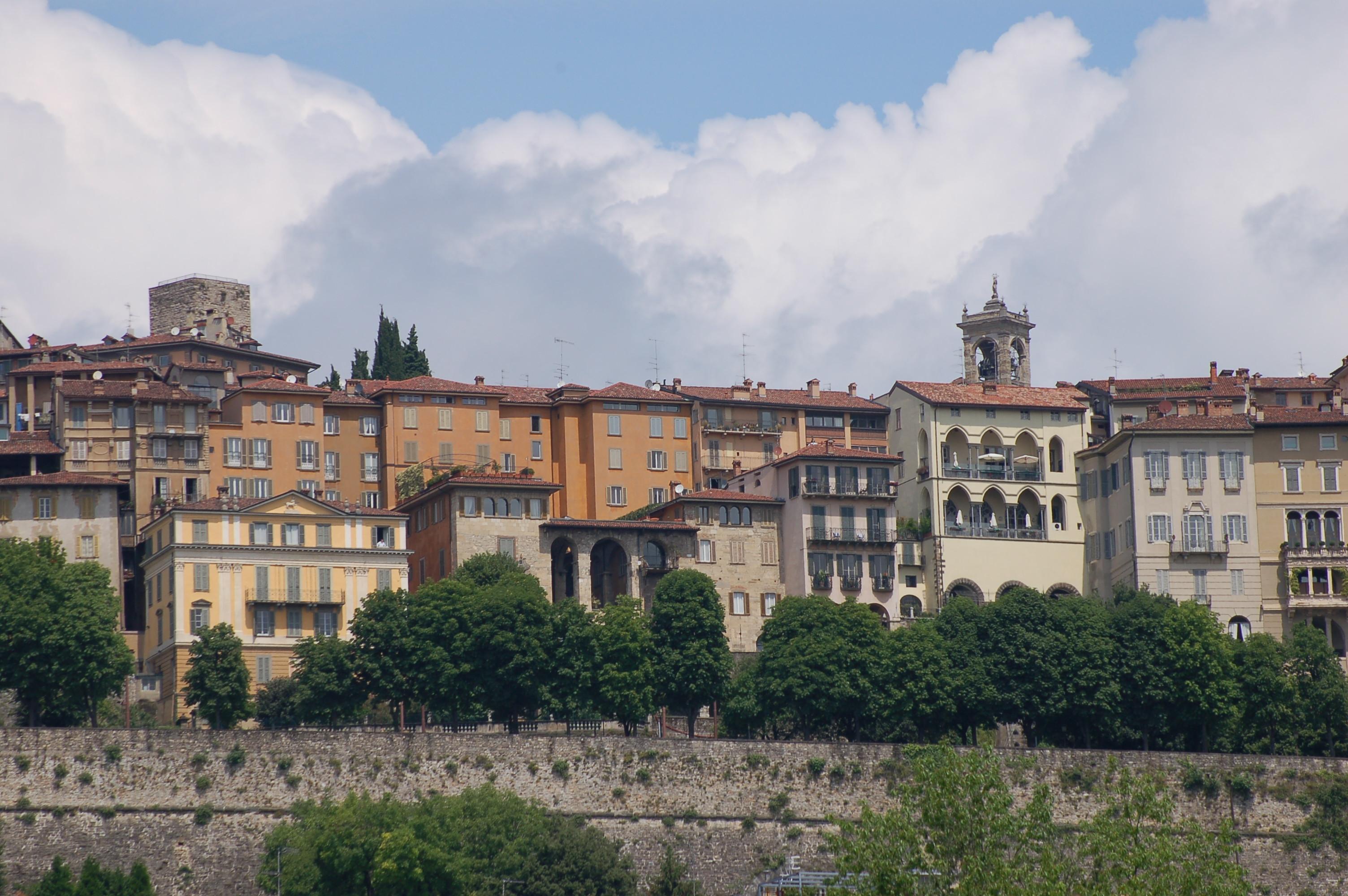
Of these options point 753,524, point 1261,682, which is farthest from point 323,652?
point 1261,682

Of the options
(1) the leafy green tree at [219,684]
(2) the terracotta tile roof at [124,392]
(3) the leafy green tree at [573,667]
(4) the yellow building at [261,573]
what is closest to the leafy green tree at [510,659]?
(3) the leafy green tree at [573,667]

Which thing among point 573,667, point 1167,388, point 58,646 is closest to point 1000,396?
point 1167,388

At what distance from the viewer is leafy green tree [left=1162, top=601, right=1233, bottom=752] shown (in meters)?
97.5

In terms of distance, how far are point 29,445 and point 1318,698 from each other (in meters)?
55.4

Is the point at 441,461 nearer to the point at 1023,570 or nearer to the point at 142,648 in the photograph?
the point at 142,648

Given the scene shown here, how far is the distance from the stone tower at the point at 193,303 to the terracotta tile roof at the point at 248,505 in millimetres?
37208

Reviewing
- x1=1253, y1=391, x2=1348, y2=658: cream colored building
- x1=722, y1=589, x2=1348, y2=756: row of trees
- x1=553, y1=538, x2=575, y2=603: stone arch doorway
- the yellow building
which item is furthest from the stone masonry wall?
x1=553, y1=538, x2=575, y2=603: stone arch doorway

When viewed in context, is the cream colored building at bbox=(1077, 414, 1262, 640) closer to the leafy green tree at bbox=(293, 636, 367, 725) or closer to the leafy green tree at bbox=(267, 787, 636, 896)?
the leafy green tree at bbox=(293, 636, 367, 725)

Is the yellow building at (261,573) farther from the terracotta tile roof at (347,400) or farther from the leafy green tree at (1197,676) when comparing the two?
the leafy green tree at (1197,676)

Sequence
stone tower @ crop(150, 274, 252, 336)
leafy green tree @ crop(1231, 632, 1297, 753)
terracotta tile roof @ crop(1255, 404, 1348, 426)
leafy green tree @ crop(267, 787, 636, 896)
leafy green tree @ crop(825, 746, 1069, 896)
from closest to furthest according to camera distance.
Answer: leafy green tree @ crop(825, 746, 1069, 896) < leafy green tree @ crop(267, 787, 636, 896) < leafy green tree @ crop(1231, 632, 1297, 753) < terracotta tile roof @ crop(1255, 404, 1348, 426) < stone tower @ crop(150, 274, 252, 336)

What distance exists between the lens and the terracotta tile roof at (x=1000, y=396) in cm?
11938

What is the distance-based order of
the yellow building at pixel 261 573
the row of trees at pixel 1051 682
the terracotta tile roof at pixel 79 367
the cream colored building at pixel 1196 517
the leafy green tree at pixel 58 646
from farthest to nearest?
1. the terracotta tile roof at pixel 79 367
2. the cream colored building at pixel 1196 517
3. the yellow building at pixel 261 573
4. the row of trees at pixel 1051 682
5. the leafy green tree at pixel 58 646

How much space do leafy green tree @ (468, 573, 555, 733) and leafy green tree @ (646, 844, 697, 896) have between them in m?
10.5

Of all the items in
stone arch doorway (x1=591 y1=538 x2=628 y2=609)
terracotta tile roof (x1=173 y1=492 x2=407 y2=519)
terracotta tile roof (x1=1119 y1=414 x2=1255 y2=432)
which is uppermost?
terracotta tile roof (x1=1119 y1=414 x2=1255 y2=432)
